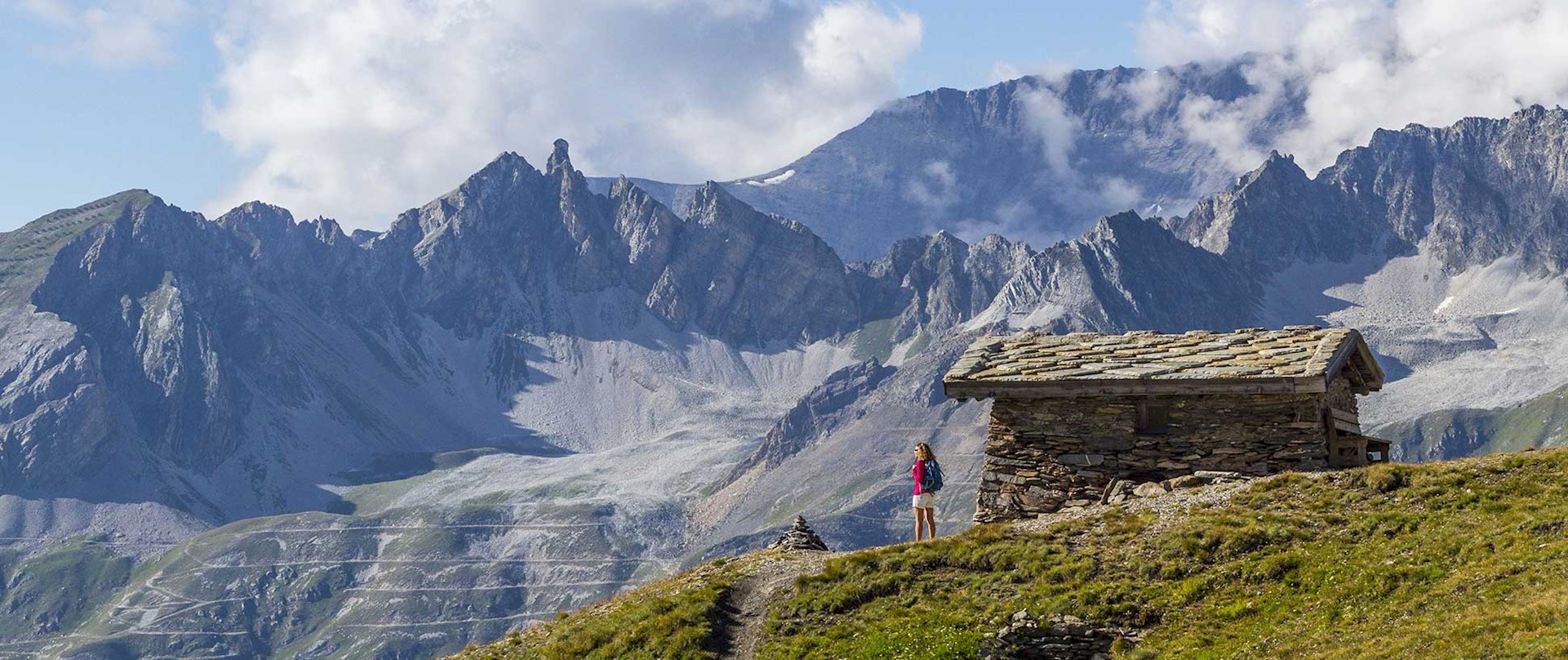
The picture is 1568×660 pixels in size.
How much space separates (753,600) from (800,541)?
18.7ft

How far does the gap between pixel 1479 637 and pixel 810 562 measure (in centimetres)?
1564

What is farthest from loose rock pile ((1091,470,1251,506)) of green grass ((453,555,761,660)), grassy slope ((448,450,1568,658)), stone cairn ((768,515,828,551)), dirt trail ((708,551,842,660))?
green grass ((453,555,761,660))

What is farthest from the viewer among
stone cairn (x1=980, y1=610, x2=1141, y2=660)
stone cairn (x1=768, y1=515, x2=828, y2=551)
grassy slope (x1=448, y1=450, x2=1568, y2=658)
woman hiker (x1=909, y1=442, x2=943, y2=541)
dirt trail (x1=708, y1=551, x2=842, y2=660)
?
stone cairn (x1=768, y1=515, x2=828, y2=551)

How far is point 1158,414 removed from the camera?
117 feet

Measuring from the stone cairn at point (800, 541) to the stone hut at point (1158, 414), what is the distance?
4513mm

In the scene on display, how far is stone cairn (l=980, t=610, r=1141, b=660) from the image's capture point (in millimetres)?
26953

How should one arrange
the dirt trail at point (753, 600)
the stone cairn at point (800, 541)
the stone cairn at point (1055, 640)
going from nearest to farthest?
the stone cairn at point (1055, 640) → the dirt trail at point (753, 600) → the stone cairn at point (800, 541)

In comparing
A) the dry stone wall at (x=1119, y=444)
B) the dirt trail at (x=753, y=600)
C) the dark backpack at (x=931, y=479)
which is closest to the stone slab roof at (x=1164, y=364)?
the dry stone wall at (x=1119, y=444)

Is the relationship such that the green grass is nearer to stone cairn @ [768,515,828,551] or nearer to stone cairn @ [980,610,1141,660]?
stone cairn @ [768,515,828,551]

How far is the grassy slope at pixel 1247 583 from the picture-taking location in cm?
2403

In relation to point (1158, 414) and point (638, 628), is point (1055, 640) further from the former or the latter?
point (1158, 414)

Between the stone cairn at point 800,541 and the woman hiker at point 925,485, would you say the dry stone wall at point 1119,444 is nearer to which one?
the woman hiker at point 925,485

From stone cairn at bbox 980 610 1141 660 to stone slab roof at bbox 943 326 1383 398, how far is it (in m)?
9.28

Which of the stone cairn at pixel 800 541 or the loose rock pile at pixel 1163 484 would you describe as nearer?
the loose rock pile at pixel 1163 484
